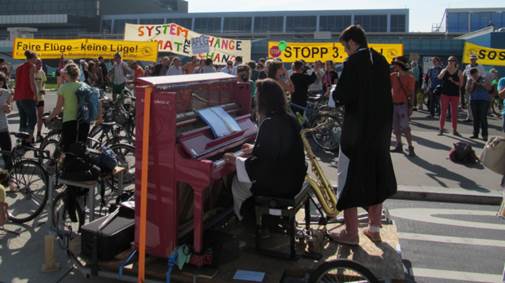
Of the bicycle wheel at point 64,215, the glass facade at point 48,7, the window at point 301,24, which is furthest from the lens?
the glass facade at point 48,7

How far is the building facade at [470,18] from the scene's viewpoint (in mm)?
64688

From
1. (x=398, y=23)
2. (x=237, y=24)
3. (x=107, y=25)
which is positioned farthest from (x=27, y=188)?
(x=107, y=25)

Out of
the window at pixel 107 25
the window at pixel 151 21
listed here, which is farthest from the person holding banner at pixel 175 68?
the window at pixel 107 25

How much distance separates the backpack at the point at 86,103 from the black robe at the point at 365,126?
3.93 m

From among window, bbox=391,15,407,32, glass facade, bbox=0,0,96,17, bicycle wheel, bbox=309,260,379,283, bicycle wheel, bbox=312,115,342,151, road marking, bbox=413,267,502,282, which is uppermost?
glass facade, bbox=0,0,96,17

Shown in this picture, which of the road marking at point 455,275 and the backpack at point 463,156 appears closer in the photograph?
the road marking at point 455,275

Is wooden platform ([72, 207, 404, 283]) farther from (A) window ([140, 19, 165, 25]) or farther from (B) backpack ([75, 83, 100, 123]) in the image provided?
(A) window ([140, 19, 165, 25])

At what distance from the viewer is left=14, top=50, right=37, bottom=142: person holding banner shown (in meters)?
10.0

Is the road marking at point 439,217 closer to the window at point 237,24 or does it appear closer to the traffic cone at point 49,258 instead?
the traffic cone at point 49,258

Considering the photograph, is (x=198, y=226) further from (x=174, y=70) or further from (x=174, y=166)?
(x=174, y=70)

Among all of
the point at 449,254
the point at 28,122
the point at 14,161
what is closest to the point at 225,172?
the point at 449,254

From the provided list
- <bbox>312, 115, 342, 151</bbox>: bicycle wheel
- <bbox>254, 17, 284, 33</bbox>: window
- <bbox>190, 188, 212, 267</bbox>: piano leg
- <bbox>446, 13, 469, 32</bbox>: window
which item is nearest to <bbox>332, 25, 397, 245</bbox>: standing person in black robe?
<bbox>190, 188, 212, 267</bbox>: piano leg

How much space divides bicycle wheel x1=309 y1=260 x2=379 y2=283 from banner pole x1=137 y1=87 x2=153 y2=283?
1334mm

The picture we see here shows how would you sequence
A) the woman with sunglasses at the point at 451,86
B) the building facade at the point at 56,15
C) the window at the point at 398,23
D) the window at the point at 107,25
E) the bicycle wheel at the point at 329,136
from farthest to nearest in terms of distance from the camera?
A: the window at the point at 107,25, the building facade at the point at 56,15, the window at the point at 398,23, the woman with sunglasses at the point at 451,86, the bicycle wheel at the point at 329,136
